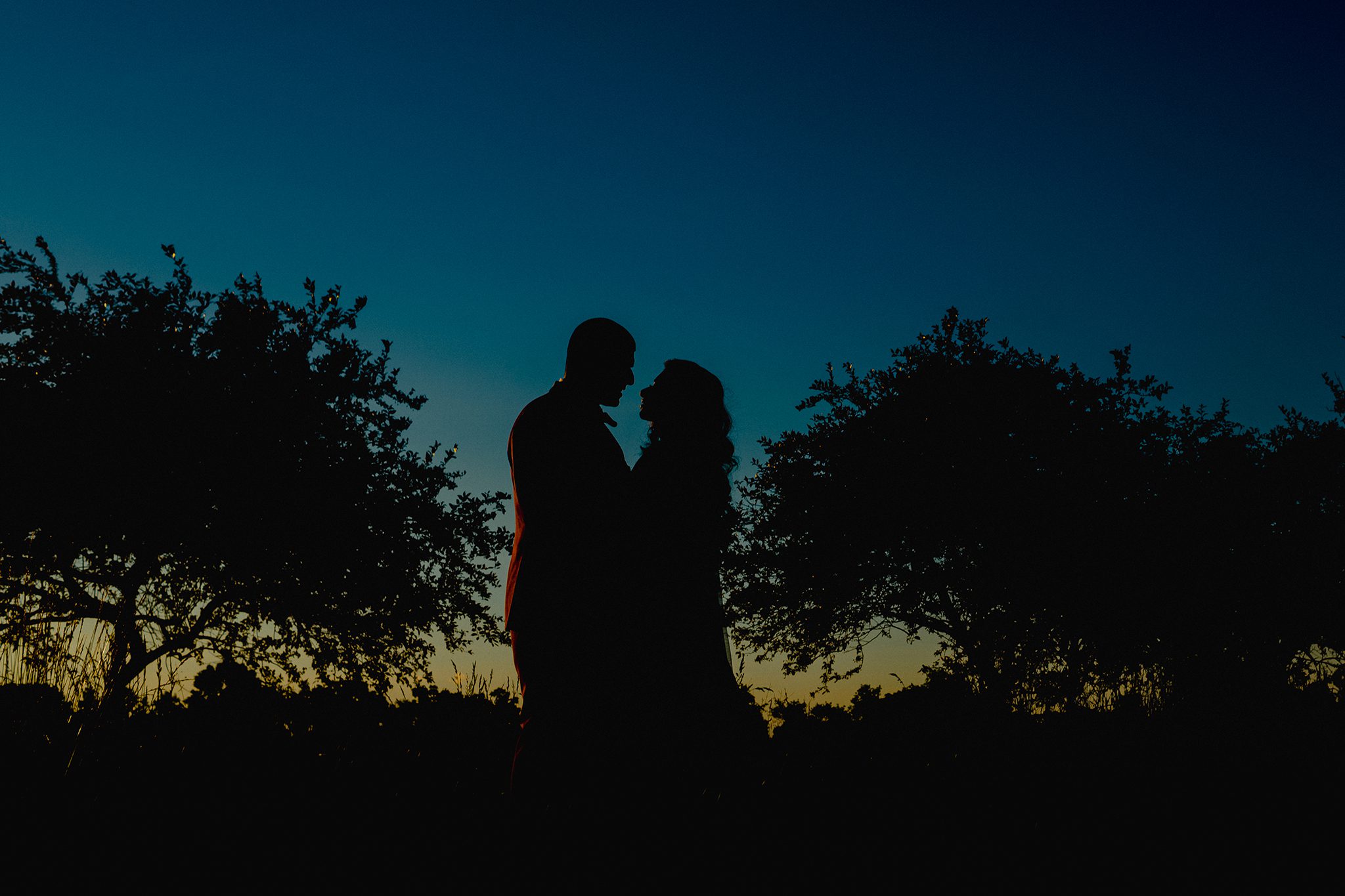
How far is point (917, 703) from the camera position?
8.88 metres

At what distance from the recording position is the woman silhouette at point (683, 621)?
285 centimetres

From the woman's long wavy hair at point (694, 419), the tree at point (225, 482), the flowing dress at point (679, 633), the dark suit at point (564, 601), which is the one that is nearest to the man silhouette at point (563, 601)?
the dark suit at point (564, 601)

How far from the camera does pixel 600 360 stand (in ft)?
10.4

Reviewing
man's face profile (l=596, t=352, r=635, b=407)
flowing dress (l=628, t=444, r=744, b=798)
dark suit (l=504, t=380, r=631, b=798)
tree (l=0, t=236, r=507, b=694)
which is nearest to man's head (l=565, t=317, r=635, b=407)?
man's face profile (l=596, t=352, r=635, b=407)

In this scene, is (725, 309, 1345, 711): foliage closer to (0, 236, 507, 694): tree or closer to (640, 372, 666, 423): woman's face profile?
(0, 236, 507, 694): tree

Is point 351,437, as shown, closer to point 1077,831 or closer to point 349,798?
point 349,798

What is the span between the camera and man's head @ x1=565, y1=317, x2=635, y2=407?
316cm

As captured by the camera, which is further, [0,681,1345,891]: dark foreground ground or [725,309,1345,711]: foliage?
[725,309,1345,711]: foliage

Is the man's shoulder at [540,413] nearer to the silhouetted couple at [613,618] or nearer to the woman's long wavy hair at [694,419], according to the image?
the silhouetted couple at [613,618]

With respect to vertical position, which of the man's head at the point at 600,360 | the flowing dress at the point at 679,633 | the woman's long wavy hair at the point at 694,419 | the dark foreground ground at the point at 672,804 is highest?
the man's head at the point at 600,360

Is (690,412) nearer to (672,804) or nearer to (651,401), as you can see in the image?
(651,401)

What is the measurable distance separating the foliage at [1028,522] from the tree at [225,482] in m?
6.89

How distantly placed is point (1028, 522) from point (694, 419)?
41.4 ft

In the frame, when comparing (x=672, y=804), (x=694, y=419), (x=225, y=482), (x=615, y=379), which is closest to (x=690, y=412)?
(x=694, y=419)
